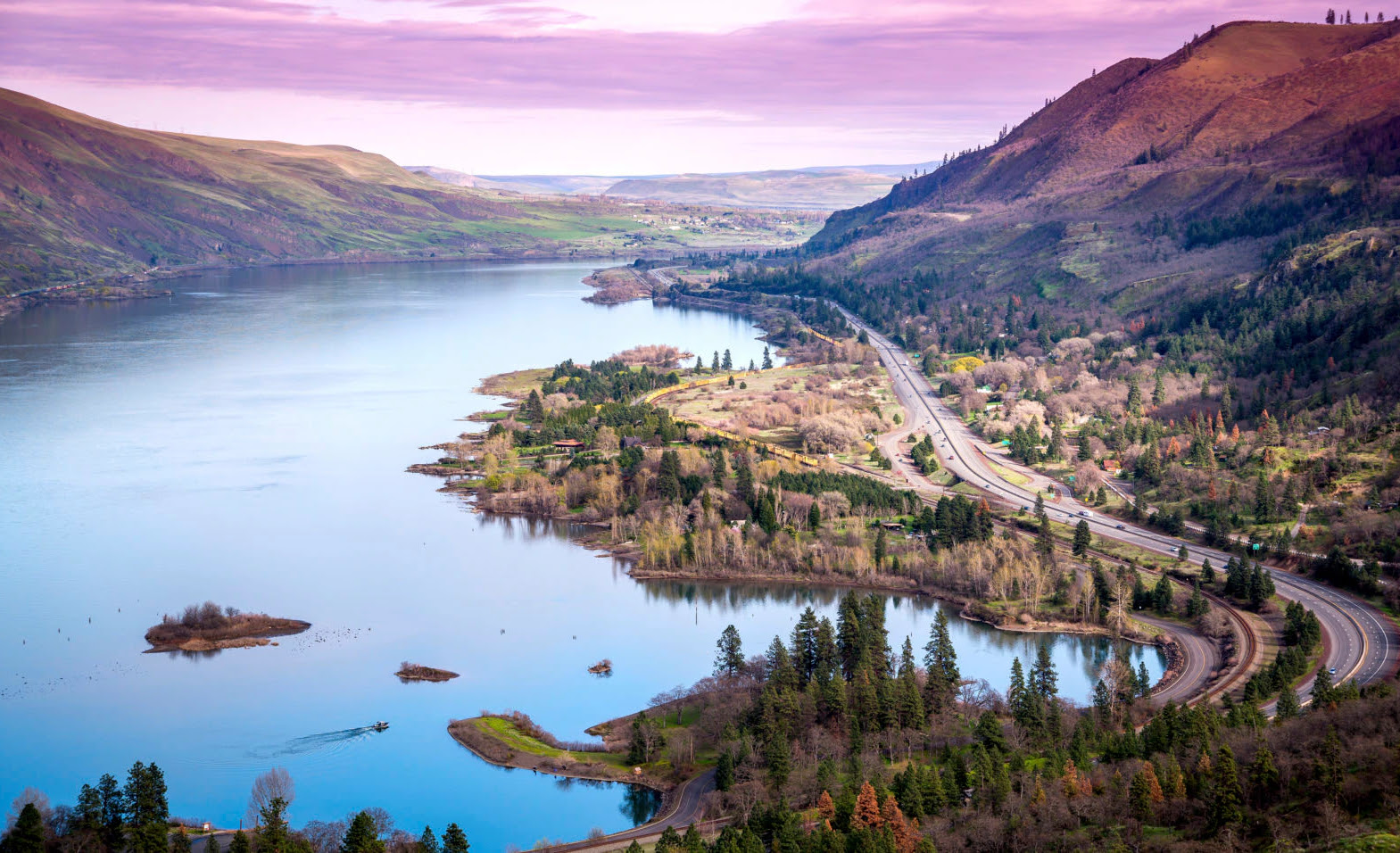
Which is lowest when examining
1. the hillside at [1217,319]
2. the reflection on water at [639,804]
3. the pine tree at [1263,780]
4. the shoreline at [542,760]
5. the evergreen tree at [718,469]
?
the reflection on water at [639,804]

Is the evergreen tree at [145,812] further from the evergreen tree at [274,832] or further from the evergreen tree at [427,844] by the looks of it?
the evergreen tree at [427,844]

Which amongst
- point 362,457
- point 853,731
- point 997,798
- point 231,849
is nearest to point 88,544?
point 362,457

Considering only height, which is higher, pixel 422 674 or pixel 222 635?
pixel 222 635

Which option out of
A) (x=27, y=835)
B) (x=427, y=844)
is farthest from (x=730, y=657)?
(x=27, y=835)

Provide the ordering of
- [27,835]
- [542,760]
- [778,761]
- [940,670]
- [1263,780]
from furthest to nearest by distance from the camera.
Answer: [940,670]
[542,760]
[778,761]
[27,835]
[1263,780]

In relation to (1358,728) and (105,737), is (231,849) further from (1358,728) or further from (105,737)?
(1358,728)

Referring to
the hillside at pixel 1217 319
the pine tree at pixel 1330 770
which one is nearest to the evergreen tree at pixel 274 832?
the pine tree at pixel 1330 770

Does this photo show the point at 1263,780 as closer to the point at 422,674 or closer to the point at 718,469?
the point at 422,674

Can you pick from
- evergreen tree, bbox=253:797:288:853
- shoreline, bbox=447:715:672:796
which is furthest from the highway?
evergreen tree, bbox=253:797:288:853
